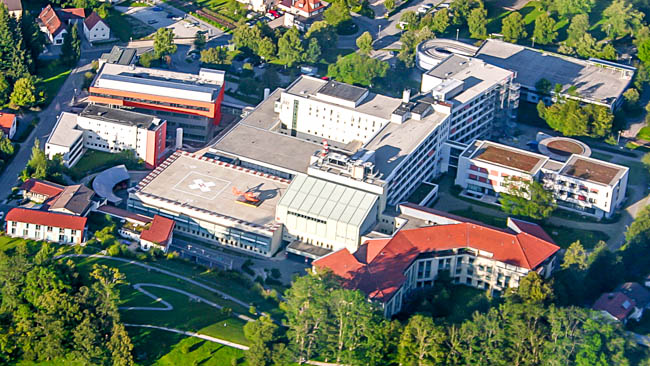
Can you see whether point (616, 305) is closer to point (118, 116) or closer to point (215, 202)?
point (215, 202)

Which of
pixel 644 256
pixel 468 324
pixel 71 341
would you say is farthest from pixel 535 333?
pixel 71 341

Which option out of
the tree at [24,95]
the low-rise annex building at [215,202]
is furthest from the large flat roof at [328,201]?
the tree at [24,95]

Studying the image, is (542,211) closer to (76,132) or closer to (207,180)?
(207,180)

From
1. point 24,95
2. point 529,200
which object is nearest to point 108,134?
point 24,95

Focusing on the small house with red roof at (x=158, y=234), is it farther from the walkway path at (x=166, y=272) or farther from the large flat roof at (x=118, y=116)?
the large flat roof at (x=118, y=116)

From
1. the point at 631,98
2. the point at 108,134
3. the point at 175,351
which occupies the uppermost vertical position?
the point at 108,134

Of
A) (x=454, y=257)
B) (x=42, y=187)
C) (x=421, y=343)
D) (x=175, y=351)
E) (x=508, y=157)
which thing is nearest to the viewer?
(x=421, y=343)

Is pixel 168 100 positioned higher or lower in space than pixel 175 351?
higher
